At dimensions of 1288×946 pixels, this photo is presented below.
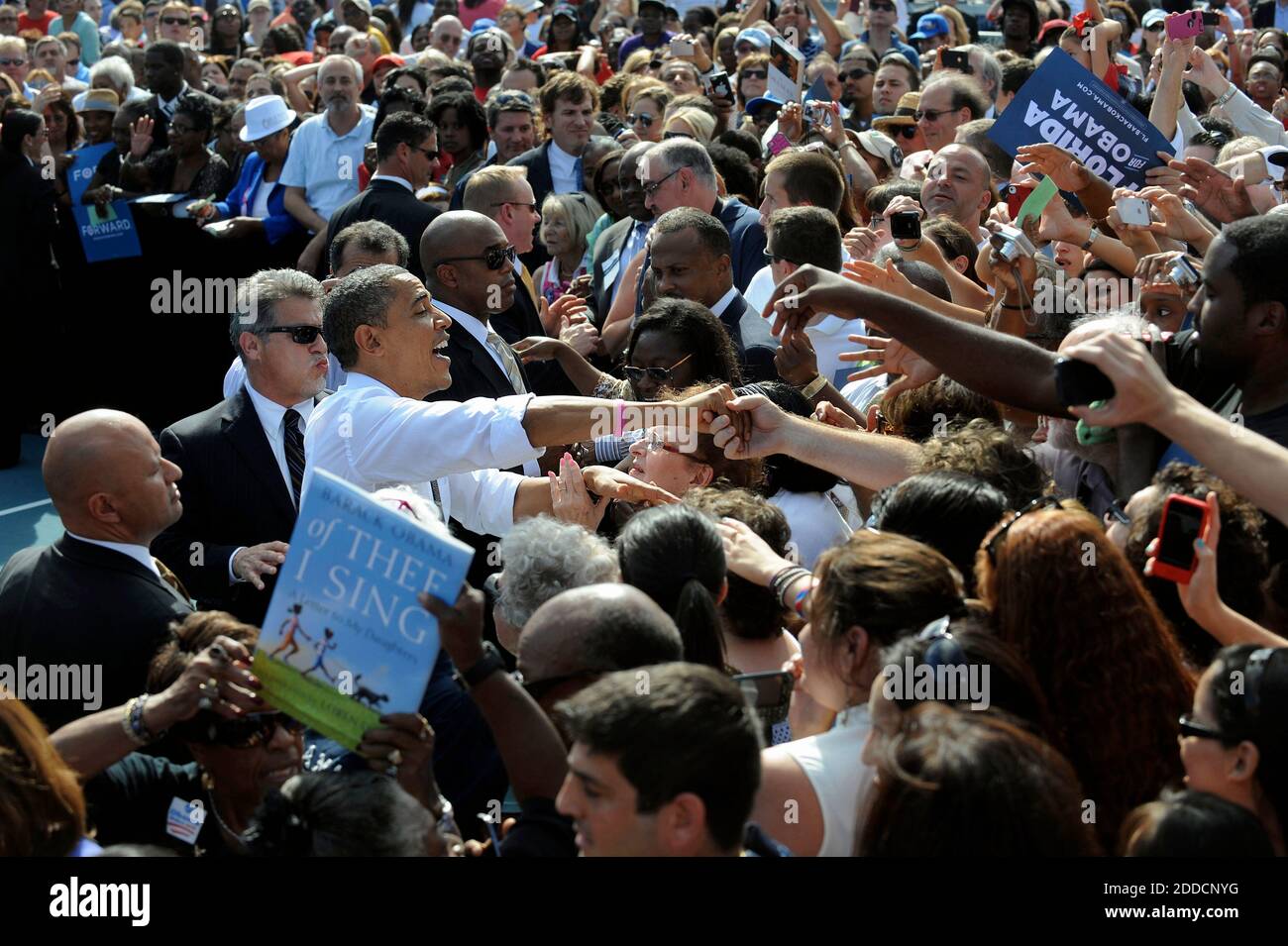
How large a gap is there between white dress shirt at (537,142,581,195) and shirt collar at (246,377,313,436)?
4246 mm

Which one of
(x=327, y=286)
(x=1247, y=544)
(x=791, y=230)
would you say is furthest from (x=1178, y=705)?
(x=327, y=286)

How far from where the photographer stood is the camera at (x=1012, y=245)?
4.60m

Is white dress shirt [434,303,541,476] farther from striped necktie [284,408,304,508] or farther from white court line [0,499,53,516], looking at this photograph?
white court line [0,499,53,516]

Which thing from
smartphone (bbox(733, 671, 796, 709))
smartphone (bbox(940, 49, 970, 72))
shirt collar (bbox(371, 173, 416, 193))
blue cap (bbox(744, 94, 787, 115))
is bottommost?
smartphone (bbox(733, 671, 796, 709))

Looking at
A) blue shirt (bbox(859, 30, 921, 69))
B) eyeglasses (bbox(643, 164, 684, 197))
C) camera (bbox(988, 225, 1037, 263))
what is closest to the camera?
camera (bbox(988, 225, 1037, 263))

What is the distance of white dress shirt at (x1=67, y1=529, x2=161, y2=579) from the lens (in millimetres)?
3553

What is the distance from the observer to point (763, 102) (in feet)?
31.5

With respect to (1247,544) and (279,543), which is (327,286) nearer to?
(279,543)

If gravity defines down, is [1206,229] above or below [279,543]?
above

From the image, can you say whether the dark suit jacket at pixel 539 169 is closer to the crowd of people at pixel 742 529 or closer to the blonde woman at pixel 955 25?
the crowd of people at pixel 742 529

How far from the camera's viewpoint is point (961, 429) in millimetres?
3770

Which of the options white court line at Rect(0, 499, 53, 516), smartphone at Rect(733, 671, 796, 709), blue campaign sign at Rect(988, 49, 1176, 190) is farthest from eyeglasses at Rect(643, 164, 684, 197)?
white court line at Rect(0, 499, 53, 516)
